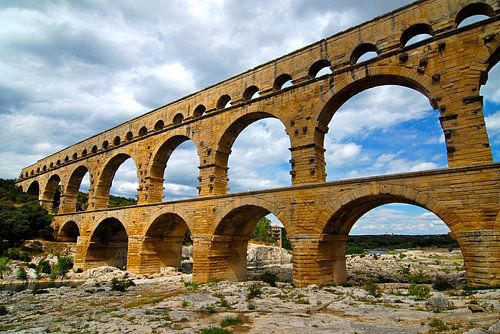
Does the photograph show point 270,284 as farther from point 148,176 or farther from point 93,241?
point 93,241

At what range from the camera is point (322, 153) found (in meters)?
15.1

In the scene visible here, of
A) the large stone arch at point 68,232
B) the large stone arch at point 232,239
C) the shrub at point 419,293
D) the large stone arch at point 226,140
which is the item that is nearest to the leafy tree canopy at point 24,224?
the large stone arch at point 68,232

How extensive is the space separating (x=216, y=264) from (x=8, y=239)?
67.1ft

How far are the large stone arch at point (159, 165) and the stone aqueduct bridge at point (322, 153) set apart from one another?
0.07 metres

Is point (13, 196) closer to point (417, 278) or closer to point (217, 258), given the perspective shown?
point (217, 258)

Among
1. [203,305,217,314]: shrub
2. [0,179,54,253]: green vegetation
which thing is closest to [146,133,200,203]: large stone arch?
[0,179,54,253]: green vegetation

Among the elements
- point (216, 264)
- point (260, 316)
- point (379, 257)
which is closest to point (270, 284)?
point (216, 264)

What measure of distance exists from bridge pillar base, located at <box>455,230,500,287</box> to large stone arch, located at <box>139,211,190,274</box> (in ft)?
46.8

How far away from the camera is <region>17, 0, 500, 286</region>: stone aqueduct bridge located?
420 inches

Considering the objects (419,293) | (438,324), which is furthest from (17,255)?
(438,324)

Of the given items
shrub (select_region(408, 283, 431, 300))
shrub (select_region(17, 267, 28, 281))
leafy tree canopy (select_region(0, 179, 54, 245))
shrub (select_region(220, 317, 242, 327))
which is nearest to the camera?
shrub (select_region(220, 317, 242, 327))

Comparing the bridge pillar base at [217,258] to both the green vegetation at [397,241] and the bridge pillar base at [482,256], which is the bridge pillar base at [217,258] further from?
the green vegetation at [397,241]

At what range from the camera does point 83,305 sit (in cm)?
1208

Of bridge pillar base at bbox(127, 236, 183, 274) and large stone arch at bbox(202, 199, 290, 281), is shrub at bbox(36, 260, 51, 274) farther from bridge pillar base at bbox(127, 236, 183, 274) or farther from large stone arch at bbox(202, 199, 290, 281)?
large stone arch at bbox(202, 199, 290, 281)
